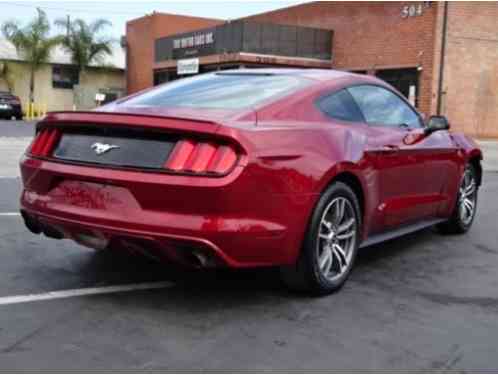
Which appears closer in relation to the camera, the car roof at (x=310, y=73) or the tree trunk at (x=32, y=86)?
the car roof at (x=310, y=73)

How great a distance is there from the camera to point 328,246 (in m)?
4.28

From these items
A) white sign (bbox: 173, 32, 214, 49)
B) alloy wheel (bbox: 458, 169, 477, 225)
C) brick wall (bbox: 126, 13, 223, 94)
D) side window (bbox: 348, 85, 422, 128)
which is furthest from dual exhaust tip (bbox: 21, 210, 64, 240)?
brick wall (bbox: 126, 13, 223, 94)

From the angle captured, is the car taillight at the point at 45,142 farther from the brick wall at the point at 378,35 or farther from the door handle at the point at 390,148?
the brick wall at the point at 378,35

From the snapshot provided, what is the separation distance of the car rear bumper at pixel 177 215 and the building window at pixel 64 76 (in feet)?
142

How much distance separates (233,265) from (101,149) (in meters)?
1.02

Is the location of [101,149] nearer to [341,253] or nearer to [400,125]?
[341,253]

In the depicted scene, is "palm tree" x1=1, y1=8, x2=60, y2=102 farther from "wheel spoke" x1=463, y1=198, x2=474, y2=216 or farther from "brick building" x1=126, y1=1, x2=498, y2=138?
"wheel spoke" x1=463, y1=198, x2=474, y2=216

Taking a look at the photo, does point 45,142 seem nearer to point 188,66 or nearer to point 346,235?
point 346,235

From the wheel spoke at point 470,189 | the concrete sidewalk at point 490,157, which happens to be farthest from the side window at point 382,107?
the concrete sidewalk at point 490,157

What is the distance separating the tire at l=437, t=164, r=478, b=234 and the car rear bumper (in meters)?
2.92

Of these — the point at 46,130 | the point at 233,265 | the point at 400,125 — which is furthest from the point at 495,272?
the point at 46,130

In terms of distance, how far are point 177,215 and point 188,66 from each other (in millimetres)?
29345

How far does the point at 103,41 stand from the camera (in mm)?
43656

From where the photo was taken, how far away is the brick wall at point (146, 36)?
139ft
